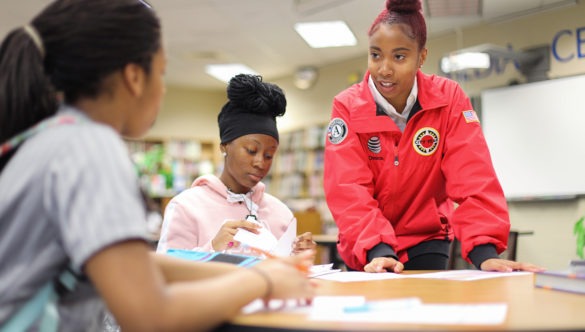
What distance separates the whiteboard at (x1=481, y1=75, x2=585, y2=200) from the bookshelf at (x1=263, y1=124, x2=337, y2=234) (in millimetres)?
2718

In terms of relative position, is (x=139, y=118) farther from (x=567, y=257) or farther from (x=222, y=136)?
(x=567, y=257)

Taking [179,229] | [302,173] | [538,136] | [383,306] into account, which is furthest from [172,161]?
[383,306]

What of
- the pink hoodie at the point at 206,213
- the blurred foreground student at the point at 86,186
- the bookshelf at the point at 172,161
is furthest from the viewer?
the bookshelf at the point at 172,161

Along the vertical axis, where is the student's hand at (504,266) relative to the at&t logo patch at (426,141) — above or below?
below

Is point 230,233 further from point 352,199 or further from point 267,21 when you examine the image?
point 267,21

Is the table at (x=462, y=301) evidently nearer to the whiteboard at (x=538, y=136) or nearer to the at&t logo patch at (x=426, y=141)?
the at&t logo patch at (x=426, y=141)

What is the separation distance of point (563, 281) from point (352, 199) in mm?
783

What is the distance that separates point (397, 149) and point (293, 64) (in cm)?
685

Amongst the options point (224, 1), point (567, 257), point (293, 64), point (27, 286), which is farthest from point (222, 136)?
point (293, 64)

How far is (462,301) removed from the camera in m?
0.98

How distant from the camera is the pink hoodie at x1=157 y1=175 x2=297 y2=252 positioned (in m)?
1.94

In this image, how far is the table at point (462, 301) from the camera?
77cm

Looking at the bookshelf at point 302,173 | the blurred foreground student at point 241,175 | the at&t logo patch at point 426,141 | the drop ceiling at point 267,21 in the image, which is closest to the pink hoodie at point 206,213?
the blurred foreground student at point 241,175

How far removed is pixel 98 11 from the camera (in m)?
0.90
